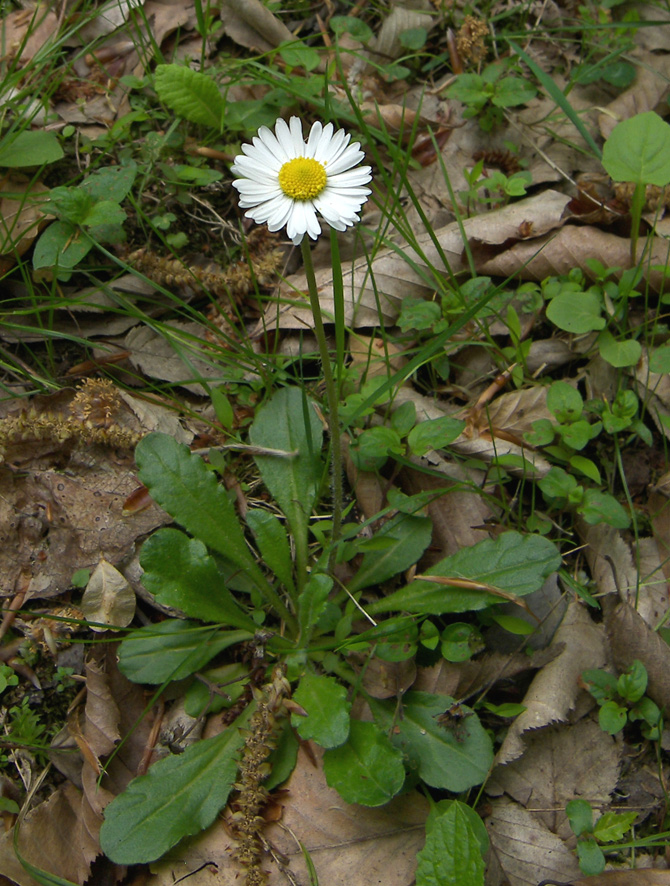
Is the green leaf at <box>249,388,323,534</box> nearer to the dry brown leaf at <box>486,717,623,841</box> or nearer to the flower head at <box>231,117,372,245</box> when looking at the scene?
the flower head at <box>231,117,372,245</box>

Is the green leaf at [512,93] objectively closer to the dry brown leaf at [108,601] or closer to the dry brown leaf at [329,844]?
the dry brown leaf at [108,601]

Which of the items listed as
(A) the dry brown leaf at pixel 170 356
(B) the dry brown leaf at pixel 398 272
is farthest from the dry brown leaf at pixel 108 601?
(B) the dry brown leaf at pixel 398 272

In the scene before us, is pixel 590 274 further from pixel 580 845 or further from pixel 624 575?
pixel 580 845

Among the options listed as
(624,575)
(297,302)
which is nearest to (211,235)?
(297,302)

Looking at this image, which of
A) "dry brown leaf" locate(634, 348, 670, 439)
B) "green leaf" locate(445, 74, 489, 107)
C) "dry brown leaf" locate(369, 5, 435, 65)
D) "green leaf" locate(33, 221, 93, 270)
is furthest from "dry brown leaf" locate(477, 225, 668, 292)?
"green leaf" locate(33, 221, 93, 270)

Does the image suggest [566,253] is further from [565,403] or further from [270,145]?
[270,145]
